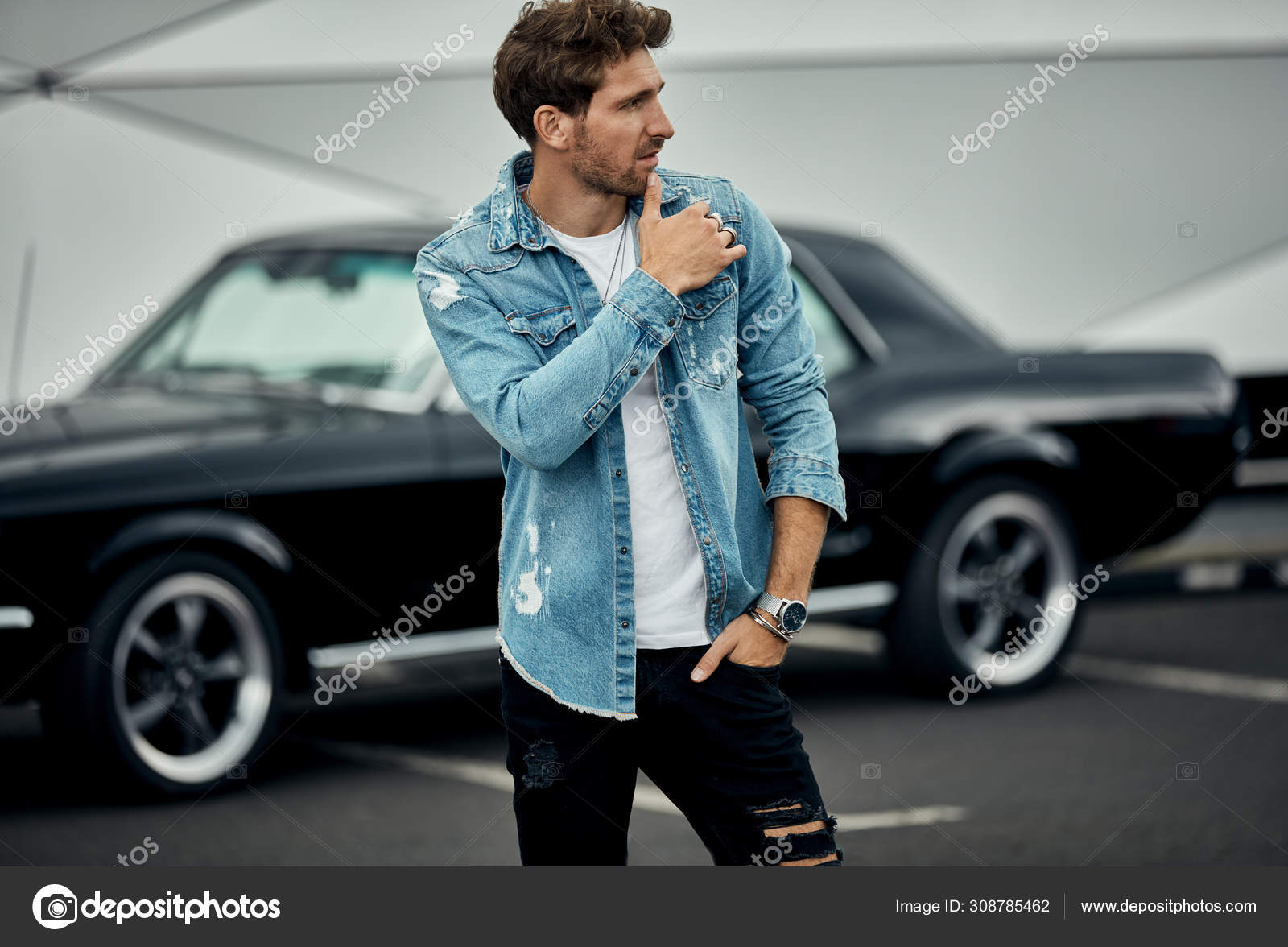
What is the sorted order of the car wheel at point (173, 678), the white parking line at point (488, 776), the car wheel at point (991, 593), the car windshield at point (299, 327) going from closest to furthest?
the car wheel at point (173, 678) → the white parking line at point (488, 776) → the car windshield at point (299, 327) → the car wheel at point (991, 593)

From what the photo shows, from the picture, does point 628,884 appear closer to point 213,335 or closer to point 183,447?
point 183,447

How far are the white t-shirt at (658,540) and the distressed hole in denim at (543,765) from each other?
21 centimetres

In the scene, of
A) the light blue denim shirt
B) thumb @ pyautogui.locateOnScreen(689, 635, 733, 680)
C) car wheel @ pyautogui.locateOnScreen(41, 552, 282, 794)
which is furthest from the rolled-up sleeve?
car wheel @ pyautogui.locateOnScreen(41, 552, 282, 794)

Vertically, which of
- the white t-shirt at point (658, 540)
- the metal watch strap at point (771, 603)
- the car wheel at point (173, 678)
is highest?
the white t-shirt at point (658, 540)

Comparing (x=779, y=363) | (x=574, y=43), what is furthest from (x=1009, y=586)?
(x=574, y=43)

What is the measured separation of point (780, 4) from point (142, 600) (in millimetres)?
4605

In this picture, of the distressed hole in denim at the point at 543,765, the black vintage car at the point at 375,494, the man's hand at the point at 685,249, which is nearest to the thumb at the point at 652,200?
the man's hand at the point at 685,249

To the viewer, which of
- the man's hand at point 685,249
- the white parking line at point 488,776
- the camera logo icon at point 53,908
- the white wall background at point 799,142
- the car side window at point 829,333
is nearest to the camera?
the man's hand at point 685,249

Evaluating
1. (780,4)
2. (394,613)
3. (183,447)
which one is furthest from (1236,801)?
(780,4)

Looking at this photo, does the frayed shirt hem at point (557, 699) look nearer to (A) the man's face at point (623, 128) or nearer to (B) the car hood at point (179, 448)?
(A) the man's face at point (623, 128)

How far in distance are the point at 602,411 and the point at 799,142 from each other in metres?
6.07

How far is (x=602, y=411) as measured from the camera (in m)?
2.08

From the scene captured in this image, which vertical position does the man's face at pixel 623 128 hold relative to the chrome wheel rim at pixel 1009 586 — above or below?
above

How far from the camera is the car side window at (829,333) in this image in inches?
209
